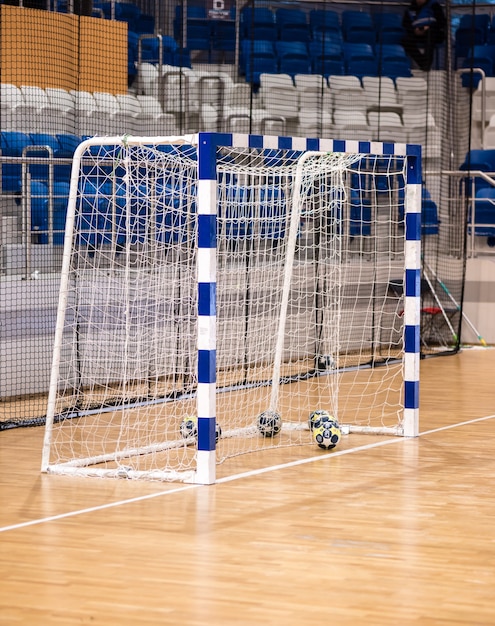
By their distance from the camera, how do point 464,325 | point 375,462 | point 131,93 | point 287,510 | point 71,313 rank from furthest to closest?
1. point 464,325
2. point 131,93
3. point 71,313
4. point 375,462
5. point 287,510

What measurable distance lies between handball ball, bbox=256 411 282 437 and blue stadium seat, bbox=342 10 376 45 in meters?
8.62

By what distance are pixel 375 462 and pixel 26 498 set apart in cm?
188

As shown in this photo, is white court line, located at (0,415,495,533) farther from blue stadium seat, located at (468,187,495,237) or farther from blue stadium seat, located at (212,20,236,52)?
blue stadium seat, located at (212,20,236,52)

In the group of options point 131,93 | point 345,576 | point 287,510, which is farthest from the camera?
point 131,93

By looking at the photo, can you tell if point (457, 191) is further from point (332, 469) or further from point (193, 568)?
point (193, 568)

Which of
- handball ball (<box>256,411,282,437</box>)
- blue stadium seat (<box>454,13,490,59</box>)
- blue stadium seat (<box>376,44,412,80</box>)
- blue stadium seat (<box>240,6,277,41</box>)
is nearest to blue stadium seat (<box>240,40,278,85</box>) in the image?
blue stadium seat (<box>240,6,277,41</box>)

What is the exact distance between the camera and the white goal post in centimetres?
562

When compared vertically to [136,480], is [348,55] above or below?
above

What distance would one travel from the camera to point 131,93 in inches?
408

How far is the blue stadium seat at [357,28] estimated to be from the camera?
14250 millimetres

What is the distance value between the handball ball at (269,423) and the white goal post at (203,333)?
0.15ft

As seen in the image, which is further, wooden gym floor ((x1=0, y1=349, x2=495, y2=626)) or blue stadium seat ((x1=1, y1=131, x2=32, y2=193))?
blue stadium seat ((x1=1, y1=131, x2=32, y2=193))

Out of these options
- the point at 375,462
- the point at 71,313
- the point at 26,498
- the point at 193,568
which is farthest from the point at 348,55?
the point at 193,568

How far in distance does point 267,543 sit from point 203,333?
125 centimetres
